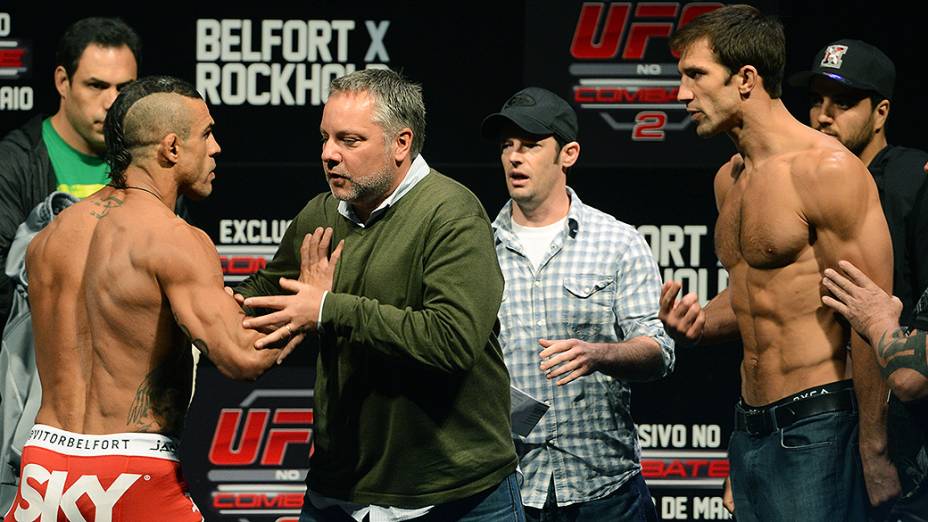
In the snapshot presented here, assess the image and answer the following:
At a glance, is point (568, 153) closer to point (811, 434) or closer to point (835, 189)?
point (835, 189)

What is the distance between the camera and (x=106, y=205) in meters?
3.17

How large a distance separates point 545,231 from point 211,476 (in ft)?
6.03

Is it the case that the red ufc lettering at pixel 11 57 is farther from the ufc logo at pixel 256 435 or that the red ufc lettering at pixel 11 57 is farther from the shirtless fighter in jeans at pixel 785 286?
the shirtless fighter in jeans at pixel 785 286

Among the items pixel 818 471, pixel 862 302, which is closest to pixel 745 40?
pixel 862 302

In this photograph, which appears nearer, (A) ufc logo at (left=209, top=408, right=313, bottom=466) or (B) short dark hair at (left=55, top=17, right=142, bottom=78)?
(B) short dark hair at (left=55, top=17, right=142, bottom=78)

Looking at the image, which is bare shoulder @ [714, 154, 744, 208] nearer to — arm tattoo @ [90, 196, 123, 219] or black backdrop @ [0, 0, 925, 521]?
black backdrop @ [0, 0, 925, 521]

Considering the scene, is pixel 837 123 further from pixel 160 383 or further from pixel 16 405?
pixel 16 405

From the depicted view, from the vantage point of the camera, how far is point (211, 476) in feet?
16.9

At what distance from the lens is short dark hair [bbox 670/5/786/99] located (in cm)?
359

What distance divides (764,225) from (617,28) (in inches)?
72.4

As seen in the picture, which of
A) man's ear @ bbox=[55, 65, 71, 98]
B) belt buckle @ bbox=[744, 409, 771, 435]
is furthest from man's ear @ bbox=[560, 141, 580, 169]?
man's ear @ bbox=[55, 65, 71, 98]

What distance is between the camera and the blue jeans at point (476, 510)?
3.04m

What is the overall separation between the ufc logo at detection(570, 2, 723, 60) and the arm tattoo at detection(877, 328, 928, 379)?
86.0 inches

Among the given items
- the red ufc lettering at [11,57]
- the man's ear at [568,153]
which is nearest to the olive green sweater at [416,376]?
the man's ear at [568,153]
